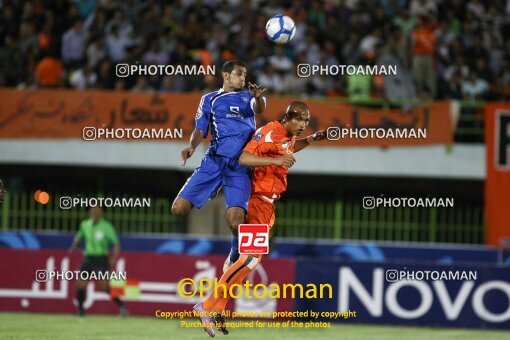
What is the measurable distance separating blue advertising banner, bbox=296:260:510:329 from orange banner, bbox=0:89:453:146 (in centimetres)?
351

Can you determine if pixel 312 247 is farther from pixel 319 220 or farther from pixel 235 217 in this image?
pixel 235 217

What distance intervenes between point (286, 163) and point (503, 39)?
12544 mm

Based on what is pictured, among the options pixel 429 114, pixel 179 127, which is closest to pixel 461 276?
pixel 429 114

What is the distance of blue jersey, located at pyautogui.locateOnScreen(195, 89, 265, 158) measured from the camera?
13.9 meters

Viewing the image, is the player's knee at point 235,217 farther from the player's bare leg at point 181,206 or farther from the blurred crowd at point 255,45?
the blurred crowd at point 255,45

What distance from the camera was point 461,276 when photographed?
1838 centimetres

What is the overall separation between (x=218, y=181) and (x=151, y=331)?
11.1 feet

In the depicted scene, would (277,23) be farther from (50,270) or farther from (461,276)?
(50,270)

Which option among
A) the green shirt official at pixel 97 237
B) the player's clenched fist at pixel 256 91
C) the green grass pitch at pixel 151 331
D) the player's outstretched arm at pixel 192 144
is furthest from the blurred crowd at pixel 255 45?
the player's clenched fist at pixel 256 91

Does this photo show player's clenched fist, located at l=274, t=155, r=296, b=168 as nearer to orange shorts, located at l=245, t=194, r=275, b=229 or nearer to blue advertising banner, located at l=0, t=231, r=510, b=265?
orange shorts, located at l=245, t=194, r=275, b=229

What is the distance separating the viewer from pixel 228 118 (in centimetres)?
1391

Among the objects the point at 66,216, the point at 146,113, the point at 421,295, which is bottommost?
the point at 421,295

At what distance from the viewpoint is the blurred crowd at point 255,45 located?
22.1m

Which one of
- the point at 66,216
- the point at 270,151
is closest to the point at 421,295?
the point at 270,151
